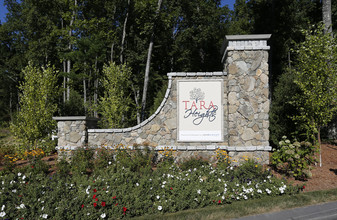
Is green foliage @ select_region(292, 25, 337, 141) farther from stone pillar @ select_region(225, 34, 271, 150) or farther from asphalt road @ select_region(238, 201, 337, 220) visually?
asphalt road @ select_region(238, 201, 337, 220)

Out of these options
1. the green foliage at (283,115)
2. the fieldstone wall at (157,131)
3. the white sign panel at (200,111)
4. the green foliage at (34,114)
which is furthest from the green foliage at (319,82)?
the green foliage at (34,114)

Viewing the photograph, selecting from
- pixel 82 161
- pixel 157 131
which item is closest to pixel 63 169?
pixel 82 161

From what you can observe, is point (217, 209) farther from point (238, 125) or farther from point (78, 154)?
point (78, 154)

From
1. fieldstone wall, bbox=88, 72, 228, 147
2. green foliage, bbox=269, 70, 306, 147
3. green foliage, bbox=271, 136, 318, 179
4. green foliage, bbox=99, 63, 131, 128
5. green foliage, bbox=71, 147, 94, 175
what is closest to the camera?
green foliage, bbox=271, 136, 318, 179

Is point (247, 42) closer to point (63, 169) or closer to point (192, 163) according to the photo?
point (192, 163)

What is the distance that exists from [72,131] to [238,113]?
5.40 m

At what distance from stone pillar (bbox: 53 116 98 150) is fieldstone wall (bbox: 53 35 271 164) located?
0.10ft

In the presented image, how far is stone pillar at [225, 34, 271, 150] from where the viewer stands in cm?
634

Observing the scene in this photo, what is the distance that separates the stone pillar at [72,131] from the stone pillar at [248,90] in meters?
4.74

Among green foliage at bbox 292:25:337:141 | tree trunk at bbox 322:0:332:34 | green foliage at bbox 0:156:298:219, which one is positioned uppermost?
tree trunk at bbox 322:0:332:34

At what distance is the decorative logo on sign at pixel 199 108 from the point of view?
674 cm

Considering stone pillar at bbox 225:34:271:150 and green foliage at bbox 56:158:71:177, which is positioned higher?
stone pillar at bbox 225:34:271:150

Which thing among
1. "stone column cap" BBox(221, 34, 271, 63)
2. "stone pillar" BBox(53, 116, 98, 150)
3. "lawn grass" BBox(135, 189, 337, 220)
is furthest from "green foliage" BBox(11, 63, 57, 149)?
"stone column cap" BBox(221, 34, 271, 63)

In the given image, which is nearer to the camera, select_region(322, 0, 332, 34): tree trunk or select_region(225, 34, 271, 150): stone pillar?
select_region(225, 34, 271, 150): stone pillar
